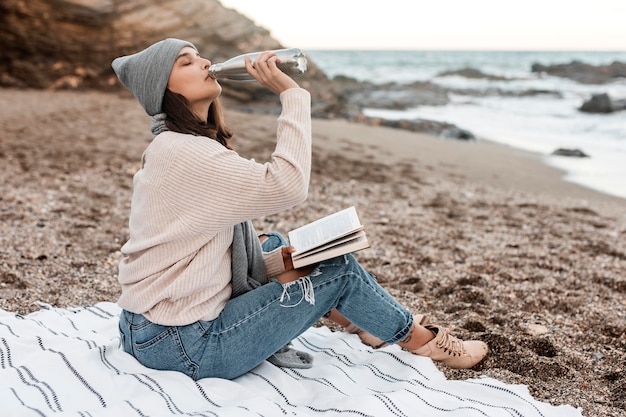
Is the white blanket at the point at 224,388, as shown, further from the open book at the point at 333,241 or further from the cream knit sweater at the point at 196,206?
the open book at the point at 333,241

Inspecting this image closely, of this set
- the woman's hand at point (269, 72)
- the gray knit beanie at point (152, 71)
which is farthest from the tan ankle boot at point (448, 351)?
the gray knit beanie at point (152, 71)

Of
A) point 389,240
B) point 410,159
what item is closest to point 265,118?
point 410,159

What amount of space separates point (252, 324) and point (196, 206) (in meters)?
0.54

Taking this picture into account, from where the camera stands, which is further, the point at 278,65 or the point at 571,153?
the point at 571,153

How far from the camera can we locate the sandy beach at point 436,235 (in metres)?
3.27

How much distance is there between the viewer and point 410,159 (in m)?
8.86

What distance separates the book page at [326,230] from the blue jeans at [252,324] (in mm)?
116

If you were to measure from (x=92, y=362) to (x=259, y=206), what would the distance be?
3.37 feet

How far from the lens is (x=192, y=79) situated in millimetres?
2426

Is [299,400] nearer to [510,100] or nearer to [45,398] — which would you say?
[45,398]

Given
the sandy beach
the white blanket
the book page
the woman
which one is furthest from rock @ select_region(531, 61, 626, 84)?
the woman

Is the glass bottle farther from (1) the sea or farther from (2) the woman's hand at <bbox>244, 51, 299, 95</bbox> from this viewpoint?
(1) the sea

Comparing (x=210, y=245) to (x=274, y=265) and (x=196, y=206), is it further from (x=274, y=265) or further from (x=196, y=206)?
(x=274, y=265)

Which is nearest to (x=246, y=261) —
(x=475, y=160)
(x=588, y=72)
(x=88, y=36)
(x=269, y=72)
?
(x=269, y=72)
